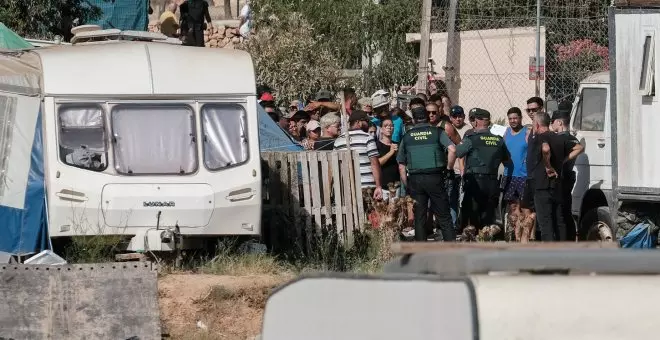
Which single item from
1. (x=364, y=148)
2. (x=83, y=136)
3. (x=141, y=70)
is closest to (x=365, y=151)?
(x=364, y=148)

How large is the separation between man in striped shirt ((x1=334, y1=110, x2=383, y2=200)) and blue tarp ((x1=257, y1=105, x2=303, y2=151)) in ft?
5.20

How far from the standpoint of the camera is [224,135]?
14.4 meters

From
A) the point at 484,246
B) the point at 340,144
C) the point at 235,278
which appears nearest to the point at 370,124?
the point at 340,144

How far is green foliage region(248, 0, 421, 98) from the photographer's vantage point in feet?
90.9

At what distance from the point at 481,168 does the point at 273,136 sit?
3.40 meters

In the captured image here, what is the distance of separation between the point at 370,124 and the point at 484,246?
13.3 meters

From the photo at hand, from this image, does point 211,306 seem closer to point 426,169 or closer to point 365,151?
point 426,169

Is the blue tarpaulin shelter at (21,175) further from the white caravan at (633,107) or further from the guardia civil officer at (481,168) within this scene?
the white caravan at (633,107)

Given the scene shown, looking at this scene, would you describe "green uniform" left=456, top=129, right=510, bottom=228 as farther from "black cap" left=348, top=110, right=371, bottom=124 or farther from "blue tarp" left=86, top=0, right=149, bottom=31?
"blue tarp" left=86, top=0, right=149, bottom=31

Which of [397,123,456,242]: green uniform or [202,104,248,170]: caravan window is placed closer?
[202,104,248,170]: caravan window

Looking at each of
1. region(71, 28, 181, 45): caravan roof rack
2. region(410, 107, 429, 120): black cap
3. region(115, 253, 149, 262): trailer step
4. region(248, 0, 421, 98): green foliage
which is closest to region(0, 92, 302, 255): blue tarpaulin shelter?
region(115, 253, 149, 262): trailer step

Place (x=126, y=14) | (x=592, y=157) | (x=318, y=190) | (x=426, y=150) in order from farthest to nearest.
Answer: (x=126, y=14) → (x=318, y=190) → (x=592, y=157) → (x=426, y=150)

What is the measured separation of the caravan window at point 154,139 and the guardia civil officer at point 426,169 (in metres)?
2.60

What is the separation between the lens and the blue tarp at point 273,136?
1795 cm
